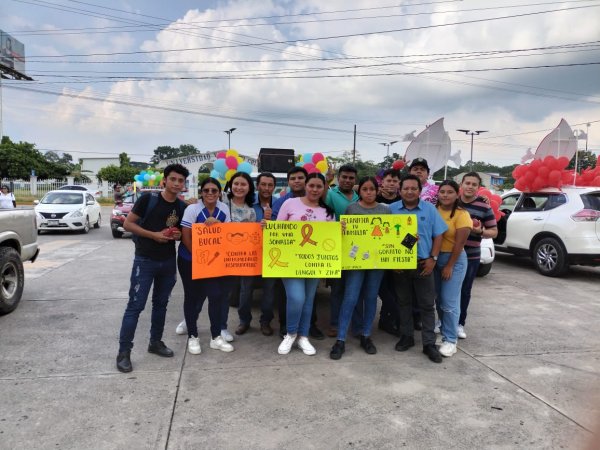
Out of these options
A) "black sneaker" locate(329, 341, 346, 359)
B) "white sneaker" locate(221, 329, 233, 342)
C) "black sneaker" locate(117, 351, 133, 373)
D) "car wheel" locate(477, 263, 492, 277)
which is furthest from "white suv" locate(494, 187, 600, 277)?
"black sneaker" locate(117, 351, 133, 373)

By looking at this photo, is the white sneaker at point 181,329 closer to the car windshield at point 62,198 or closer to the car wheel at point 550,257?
the car wheel at point 550,257

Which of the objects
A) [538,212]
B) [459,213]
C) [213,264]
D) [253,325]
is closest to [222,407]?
[213,264]

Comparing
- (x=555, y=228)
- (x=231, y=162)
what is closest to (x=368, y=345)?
(x=231, y=162)

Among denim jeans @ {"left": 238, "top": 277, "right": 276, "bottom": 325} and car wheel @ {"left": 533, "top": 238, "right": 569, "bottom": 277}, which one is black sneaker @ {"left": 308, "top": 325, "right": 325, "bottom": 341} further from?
car wheel @ {"left": 533, "top": 238, "right": 569, "bottom": 277}

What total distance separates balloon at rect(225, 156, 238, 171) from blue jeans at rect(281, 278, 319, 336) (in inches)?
89.4

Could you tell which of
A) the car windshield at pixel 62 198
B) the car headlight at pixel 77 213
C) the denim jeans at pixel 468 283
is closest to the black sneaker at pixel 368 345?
the denim jeans at pixel 468 283

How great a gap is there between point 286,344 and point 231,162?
272cm

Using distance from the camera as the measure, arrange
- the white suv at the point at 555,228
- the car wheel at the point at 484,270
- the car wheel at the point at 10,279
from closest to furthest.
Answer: the car wheel at the point at 10,279 < the white suv at the point at 555,228 < the car wheel at the point at 484,270

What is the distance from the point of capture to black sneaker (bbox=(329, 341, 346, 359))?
3.96 meters

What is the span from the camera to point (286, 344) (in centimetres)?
410

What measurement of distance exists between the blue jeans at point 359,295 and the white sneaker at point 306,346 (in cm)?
28

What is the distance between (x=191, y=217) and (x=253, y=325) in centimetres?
173

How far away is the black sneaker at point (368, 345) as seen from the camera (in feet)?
13.5

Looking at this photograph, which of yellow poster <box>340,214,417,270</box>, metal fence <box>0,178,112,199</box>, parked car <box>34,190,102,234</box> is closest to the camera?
yellow poster <box>340,214,417,270</box>
